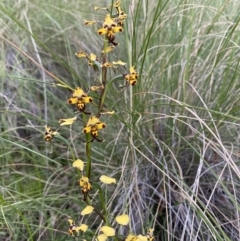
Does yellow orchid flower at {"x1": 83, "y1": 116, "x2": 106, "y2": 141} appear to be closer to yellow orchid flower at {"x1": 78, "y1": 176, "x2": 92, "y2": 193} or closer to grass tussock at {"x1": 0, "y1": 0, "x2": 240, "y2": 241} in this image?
yellow orchid flower at {"x1": 78, "y1": 176, "x2": 92, "y2": 193}

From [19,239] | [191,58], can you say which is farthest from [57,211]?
[191,58]

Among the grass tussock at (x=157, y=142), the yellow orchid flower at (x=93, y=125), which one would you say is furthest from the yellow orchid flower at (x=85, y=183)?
the grass tussock at (x=157, y=142)

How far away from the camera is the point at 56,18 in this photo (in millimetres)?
1637

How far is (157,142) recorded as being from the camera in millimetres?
1111

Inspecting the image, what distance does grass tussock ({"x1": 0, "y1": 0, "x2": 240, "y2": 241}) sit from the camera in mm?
1054

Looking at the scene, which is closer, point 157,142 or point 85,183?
point 85,183

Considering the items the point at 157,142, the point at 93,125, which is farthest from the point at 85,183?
the point at 157,142

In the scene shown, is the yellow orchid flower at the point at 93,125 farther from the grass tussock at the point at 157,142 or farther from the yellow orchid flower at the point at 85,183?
the grass tussock at the point at 157,142

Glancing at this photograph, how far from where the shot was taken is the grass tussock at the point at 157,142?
1.05m

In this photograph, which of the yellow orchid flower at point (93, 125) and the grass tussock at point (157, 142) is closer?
the yellow orchid flower at point (93, 125)

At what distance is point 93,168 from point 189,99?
11.4 inches

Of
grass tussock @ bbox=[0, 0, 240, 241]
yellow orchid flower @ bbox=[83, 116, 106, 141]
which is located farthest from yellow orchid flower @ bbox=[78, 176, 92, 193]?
grass tussock @ bbox=[0, 0, 240, 241]

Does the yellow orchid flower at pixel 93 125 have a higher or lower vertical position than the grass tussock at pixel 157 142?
higher

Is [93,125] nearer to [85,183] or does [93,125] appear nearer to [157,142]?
[85,183]
